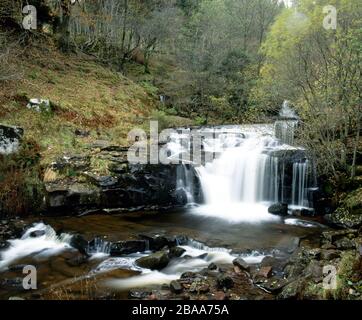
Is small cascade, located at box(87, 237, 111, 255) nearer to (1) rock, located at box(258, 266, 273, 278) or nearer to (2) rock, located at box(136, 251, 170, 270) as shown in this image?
(2) rock, located at box(136, 251, 170, 270)

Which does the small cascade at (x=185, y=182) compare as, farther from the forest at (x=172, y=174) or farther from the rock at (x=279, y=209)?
the rock at (x=279, y=209)

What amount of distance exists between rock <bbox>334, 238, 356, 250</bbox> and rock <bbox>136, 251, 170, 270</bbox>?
4.21 m

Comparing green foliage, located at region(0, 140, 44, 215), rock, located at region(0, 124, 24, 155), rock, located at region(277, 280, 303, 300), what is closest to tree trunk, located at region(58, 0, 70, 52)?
rock, located at region(0, 124, 24, 155)

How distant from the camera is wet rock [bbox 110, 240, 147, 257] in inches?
360

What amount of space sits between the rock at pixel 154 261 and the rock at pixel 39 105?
852 centimetres

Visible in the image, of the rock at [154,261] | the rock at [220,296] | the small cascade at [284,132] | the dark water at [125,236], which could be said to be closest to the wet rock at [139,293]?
the dark water at [125,236]

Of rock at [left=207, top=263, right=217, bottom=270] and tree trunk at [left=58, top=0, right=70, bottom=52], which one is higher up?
tree trunk at [left=58, top=0, right=70, bottom=52]

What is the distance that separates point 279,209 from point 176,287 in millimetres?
6610

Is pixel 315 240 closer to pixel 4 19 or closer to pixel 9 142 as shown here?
pixel 9 142

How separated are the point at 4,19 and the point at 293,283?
17538 millimetres

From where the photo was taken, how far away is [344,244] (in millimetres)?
9008
